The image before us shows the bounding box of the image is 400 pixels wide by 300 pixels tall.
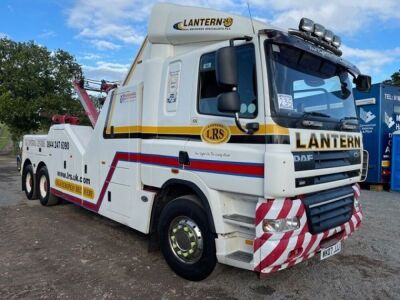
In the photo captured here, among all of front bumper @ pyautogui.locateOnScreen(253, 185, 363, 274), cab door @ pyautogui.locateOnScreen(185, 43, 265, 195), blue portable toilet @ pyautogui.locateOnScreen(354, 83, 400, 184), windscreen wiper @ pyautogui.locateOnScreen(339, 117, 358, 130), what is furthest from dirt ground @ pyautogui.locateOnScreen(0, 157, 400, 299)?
blue portable toilet @ pyautogui.locateOnScreen(354, 83, 400, 184)

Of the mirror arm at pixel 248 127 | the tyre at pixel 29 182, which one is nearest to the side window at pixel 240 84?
the mirror arm at pixel 248 127

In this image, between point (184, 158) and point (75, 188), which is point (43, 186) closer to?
point (75, 188)

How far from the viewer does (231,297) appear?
3.96 m

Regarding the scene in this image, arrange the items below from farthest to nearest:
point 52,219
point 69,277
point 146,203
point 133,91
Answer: point 52,219, point 133,91, point 146,203, point 69,277

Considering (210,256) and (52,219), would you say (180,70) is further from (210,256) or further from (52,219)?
(52,219)

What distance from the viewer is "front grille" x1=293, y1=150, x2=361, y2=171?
3.71m

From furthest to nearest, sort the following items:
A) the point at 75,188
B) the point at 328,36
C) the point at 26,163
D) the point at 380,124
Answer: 1. the point at 380,124
2. the point at 26,163
3. the point at 75,188
4. the point at 328,36

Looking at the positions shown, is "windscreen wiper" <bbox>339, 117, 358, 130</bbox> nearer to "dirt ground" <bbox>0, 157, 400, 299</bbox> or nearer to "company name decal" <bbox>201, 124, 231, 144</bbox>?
"company name decal" <bbox>201, 124, 231, 144</bbox>

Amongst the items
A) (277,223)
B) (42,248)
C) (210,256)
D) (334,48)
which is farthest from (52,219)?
(334,48)

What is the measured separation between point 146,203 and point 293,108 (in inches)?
87.0

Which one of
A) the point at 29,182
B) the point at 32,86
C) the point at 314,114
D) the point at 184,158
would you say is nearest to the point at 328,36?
the point at 314,114

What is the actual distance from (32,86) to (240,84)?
22879mm

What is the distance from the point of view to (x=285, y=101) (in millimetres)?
3777

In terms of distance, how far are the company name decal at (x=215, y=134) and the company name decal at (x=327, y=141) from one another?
2.39 ft
